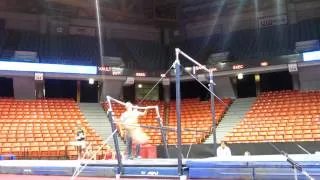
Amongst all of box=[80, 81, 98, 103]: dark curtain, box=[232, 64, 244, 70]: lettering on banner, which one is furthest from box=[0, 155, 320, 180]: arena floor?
box=[80, 81, 98, 103]: dark curtain

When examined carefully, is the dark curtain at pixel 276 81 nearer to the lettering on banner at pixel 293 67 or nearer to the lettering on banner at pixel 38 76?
the lettering on banner at pixel 293 67

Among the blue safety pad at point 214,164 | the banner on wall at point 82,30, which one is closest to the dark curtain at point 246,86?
the banner on wall at point 82,30

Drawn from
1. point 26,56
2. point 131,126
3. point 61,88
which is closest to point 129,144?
point 131,126

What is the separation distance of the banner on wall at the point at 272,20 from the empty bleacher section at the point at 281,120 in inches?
204

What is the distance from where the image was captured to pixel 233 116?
2391 centimetres

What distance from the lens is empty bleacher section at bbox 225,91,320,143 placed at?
18.8m

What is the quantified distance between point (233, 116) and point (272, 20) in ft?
25.4

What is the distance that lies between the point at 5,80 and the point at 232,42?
1510 centimetres

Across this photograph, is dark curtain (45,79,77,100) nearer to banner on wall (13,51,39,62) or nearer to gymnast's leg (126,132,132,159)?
banner on wall (13,51,39,62)

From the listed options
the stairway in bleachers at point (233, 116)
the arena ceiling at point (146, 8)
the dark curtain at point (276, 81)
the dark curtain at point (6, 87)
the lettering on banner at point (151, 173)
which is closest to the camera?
the lettering on banner at point (151, 173)

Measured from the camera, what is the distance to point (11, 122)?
2062 cm

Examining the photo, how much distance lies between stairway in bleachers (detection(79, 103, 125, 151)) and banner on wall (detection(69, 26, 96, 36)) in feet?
16.8

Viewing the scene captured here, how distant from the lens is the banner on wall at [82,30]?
2719cm

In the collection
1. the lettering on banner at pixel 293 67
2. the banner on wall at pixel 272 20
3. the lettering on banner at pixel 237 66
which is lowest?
the lettering on banner at pixel 293 67
